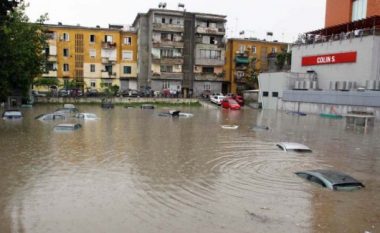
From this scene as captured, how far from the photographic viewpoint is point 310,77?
194ft

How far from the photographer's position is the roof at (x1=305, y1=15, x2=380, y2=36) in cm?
5059

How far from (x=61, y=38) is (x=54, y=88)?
946 cm

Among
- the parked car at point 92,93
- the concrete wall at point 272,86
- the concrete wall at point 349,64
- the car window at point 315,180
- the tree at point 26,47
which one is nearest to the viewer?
the car window at point 315,180

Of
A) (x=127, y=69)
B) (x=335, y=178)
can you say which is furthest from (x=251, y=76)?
(x=335, y=178)

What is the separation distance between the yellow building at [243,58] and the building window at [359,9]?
28016 mm

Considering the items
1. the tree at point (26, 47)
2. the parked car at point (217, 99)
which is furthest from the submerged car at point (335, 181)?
the parked car at point (217, 99)

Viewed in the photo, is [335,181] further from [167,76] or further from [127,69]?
[127,69]

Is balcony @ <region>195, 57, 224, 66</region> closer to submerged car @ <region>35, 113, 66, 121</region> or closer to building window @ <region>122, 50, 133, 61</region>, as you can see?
building window @ <region>122, 50, 133, 61</region>

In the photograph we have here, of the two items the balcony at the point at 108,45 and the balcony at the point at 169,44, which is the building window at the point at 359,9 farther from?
the balcony at the point at 108,45

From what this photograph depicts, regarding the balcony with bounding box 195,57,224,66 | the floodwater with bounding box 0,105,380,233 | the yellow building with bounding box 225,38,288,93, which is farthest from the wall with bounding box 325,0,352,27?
the floodwater with bounding box 0,105,380,233

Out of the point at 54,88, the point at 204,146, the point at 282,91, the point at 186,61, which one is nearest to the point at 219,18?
the point at 186,61

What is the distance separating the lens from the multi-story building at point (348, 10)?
53500mm

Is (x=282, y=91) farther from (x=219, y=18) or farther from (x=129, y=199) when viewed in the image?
(x=129, y=199)

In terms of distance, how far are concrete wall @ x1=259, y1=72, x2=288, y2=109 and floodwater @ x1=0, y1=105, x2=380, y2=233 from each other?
34.1 metres
